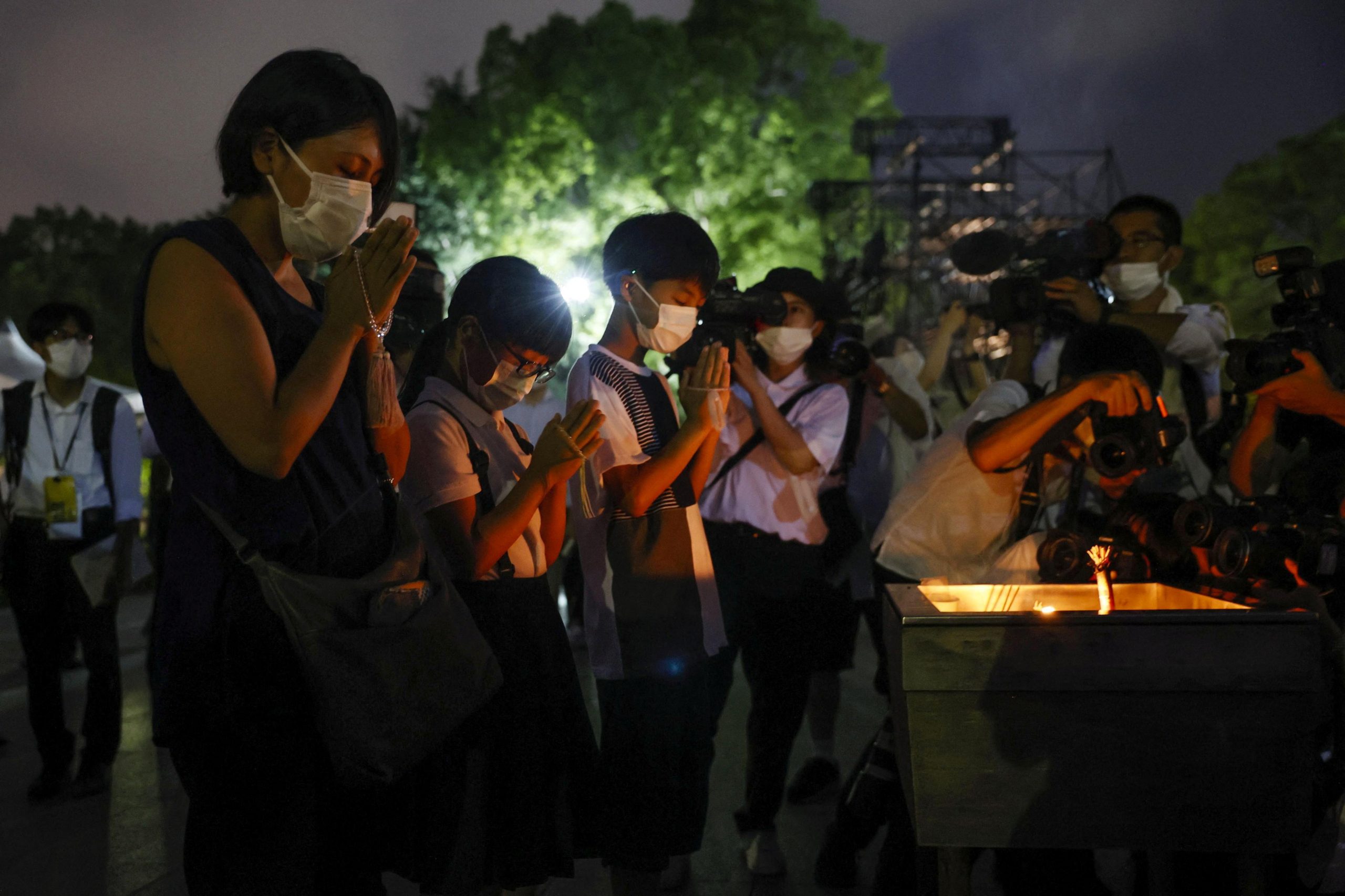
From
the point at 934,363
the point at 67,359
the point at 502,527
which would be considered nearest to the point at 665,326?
the point at 502,527

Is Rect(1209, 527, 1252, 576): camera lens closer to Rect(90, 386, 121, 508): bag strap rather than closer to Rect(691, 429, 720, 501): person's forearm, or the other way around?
Rect(691, 429, 720, 501): person's forearm

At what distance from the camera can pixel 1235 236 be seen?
2636cm

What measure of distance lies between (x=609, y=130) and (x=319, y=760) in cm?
2496

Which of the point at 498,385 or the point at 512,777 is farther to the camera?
the point at 498,385

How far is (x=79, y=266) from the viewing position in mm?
41906

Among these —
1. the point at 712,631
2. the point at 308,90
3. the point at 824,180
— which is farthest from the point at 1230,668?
the point at 824,180

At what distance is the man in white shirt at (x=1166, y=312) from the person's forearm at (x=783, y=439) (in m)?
0.98

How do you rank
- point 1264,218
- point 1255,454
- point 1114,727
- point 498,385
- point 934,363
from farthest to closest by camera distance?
1. point 1264,218
2. point 934,363
3. point 1255,454
4. point 498,385
5. point 1114,727

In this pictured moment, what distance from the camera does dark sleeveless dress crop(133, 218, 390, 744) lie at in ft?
6.34

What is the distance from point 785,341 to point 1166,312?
1.52 metres

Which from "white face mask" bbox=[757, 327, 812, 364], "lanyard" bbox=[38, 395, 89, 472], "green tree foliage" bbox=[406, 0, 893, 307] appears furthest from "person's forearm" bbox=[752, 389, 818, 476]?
"green tree foliage" bbox=[406, 0, 893, 307]

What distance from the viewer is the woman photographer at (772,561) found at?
13.3 feet

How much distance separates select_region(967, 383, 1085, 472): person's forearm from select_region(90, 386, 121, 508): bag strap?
426 cm

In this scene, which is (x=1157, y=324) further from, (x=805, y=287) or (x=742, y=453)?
(x=742, y=453)
